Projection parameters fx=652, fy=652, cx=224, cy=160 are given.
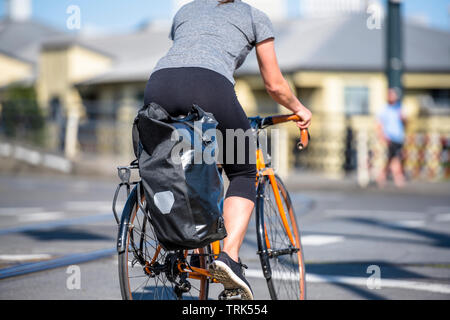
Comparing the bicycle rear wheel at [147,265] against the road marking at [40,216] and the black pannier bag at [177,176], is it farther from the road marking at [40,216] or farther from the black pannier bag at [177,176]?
the road marking at [40,216]

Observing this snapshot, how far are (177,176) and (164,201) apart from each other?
13 cm

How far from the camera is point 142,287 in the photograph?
3.13 metres

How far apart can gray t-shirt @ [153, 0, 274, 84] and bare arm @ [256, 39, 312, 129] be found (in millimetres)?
53

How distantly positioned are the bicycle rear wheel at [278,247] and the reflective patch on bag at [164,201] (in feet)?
2.47

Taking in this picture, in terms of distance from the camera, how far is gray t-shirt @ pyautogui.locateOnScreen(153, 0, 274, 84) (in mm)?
3102

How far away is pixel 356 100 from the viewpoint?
98.6 ft

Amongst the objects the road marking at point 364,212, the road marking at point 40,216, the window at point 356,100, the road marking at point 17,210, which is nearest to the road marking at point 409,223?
the road marking at point 364,212

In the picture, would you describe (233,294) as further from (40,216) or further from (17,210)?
(17,210)

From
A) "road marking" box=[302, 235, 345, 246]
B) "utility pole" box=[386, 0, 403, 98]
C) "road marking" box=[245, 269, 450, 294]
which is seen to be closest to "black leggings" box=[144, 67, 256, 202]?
"road marking" box=[245, 269, 450, 294]

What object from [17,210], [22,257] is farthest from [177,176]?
[17,210]

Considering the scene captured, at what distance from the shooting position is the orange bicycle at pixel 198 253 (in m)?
2.97

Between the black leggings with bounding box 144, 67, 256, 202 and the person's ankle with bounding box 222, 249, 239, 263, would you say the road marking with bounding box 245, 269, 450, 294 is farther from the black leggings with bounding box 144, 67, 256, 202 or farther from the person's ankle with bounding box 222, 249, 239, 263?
the black leggings with bounding box 144, 67, 256, 202
